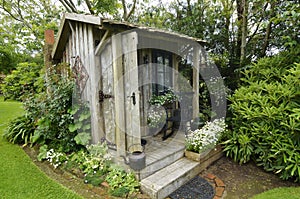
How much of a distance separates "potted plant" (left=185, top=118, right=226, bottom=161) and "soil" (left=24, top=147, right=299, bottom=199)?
1.05 feet

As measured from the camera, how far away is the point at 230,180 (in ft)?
9.39

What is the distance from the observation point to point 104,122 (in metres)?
3.06

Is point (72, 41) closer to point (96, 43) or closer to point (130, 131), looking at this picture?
point (96, 43)

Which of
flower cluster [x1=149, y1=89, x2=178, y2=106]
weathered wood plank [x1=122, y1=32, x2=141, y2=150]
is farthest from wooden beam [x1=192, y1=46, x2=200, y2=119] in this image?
weathered wood plank [x1=122, y1=32, x2=141, y2=150]

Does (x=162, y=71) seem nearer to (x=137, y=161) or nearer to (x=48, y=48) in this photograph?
(x=137, y=161)

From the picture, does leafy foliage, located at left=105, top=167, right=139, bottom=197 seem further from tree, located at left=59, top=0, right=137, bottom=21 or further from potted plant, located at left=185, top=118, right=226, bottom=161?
tree, located at left=59, top=0, right=137, bottom=21

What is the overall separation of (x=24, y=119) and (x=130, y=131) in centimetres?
296

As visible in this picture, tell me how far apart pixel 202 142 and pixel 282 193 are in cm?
129

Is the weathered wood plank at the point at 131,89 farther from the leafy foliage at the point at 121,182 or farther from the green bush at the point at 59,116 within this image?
the green bush at the point at 59,116

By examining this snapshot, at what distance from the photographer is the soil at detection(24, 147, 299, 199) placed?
241cm

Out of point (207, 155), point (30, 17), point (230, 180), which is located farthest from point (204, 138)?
point (30, 17)

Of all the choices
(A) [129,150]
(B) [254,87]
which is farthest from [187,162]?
(B) [254,87]

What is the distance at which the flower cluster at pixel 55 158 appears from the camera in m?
2.93

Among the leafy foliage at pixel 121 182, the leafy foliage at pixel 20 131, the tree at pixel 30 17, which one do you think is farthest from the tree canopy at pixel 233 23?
the leafy foliage at pixel 20 131
